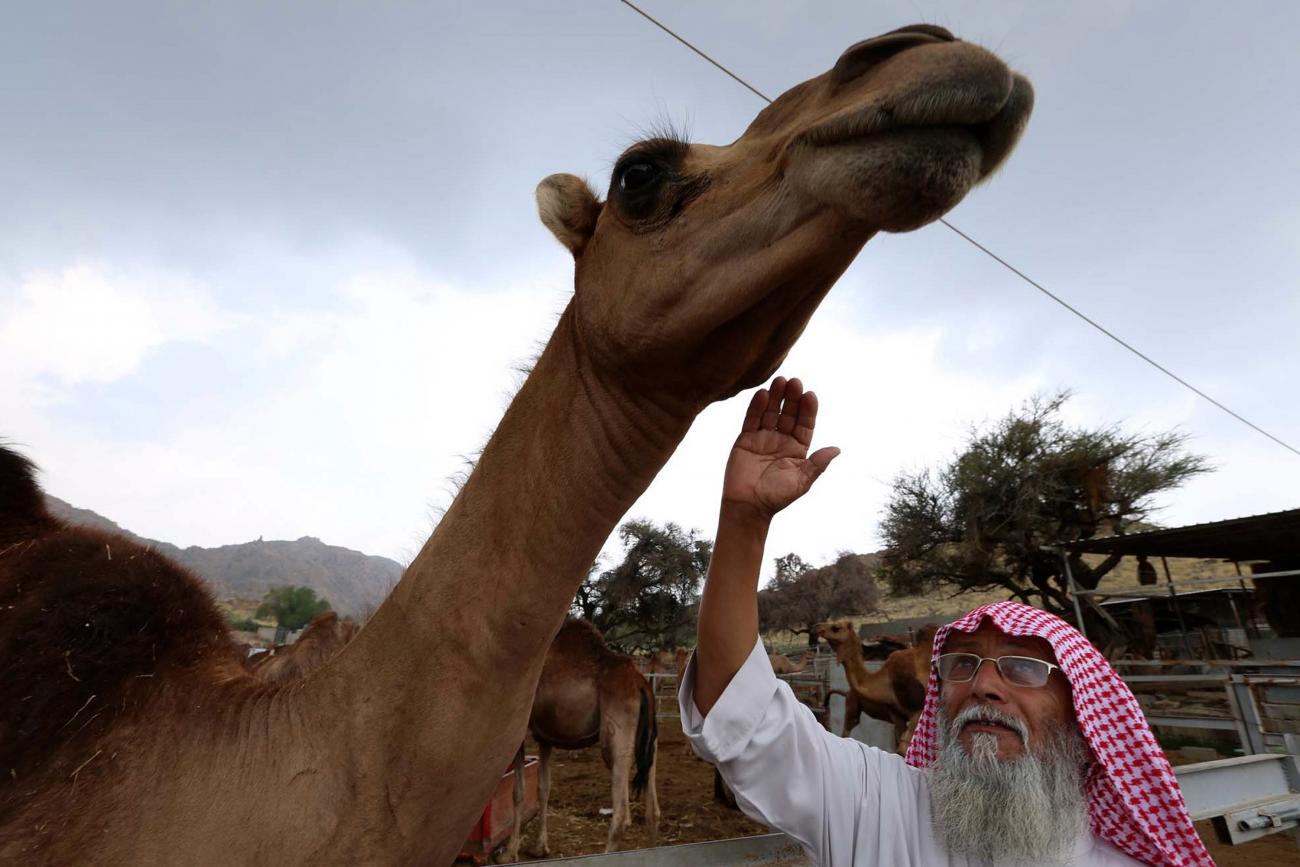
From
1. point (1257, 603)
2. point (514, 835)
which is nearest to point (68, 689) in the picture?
point (514, 835)

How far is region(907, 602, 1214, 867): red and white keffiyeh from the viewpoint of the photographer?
1985 millimetres

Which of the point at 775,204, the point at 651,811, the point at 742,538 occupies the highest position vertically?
→ the point at 775,204

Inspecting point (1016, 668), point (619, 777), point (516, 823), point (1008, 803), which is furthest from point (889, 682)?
point (1008, 803)

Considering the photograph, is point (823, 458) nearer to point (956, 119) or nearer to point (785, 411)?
point (785, 411)

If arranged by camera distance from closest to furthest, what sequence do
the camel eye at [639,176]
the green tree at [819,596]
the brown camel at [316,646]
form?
the camel eye at [639,176] → the brown camel at [316,646] → the green tree at [819,596]

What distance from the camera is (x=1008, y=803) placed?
1.94 metres

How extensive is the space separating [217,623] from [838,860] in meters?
2.05

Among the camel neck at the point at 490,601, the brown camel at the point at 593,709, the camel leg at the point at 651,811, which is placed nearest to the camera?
the camel neck at the point at 490,601

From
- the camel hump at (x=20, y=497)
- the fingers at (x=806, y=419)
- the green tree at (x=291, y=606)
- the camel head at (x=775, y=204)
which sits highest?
the green tree at (x=291, y=606)

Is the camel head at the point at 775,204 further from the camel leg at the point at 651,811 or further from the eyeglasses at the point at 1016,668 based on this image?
the camel leg at the point at 651,811

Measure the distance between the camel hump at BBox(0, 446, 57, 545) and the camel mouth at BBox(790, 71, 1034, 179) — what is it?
9.90 ft

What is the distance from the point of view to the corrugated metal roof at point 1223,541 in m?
11.9

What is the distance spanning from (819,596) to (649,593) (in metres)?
15.4

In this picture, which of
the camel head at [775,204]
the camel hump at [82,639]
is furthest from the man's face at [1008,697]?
the camel hump at [82,639]
